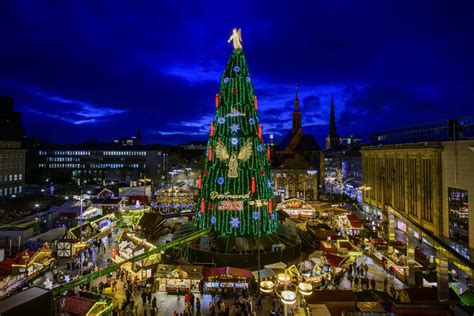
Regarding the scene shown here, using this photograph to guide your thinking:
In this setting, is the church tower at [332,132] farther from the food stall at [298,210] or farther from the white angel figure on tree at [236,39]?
Result: the white angel figure on tree at [236,39]

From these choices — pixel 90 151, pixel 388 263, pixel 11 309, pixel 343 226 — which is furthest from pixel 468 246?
pixel 90 151

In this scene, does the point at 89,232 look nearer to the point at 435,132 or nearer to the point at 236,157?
the point at 236,157

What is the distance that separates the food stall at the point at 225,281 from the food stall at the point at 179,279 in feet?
2.19

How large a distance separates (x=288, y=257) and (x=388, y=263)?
8.05 meters

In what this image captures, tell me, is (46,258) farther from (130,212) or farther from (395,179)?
(395,179)

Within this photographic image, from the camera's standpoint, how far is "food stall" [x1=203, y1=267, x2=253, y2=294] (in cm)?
2189

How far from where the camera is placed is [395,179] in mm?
46844

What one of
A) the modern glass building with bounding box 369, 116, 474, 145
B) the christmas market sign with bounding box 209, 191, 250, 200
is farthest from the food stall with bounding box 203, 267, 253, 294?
the modern glass building with bounding box 369, 116, 474, 145

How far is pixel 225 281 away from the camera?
879 inches

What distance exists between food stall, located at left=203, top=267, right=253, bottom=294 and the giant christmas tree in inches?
216

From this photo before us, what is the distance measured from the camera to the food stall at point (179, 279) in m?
21.9

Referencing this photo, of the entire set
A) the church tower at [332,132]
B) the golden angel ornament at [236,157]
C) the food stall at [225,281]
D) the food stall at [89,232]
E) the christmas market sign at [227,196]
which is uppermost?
the church tower at [332,132]

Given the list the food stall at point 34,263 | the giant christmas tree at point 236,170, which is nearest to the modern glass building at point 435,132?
the giant christmas tree at point 236,170

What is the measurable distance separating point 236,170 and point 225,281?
9.17 metres
